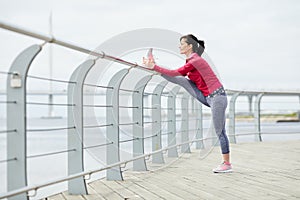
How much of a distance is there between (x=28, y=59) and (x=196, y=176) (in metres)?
1.68

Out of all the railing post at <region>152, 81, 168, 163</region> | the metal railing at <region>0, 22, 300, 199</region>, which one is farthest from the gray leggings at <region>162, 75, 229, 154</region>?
the railing post at <region>152, 81, 168, 163</region>

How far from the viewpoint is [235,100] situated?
648 cm

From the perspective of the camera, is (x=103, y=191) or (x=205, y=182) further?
(x=205, y=182)

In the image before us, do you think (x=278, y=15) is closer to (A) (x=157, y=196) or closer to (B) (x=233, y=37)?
(B) (x=233, y=37)

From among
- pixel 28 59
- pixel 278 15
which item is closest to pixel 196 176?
pixel 28 59

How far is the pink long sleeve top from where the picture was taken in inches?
126

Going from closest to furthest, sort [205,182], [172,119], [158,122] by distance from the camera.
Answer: [205,182] < [158,122] < [172,119]

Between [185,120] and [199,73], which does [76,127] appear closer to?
[199,73]

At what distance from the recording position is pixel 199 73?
10.7ft

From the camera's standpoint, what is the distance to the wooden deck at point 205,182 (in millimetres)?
2492

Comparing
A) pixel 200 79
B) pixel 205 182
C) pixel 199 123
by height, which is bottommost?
pixel 205 182

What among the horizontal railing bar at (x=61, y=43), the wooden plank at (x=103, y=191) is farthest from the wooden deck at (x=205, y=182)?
the horizontal railing bar at (x=61, y=43)

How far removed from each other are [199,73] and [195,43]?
0.75ft

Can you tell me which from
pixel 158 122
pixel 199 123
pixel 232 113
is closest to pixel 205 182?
pixel 158 122
